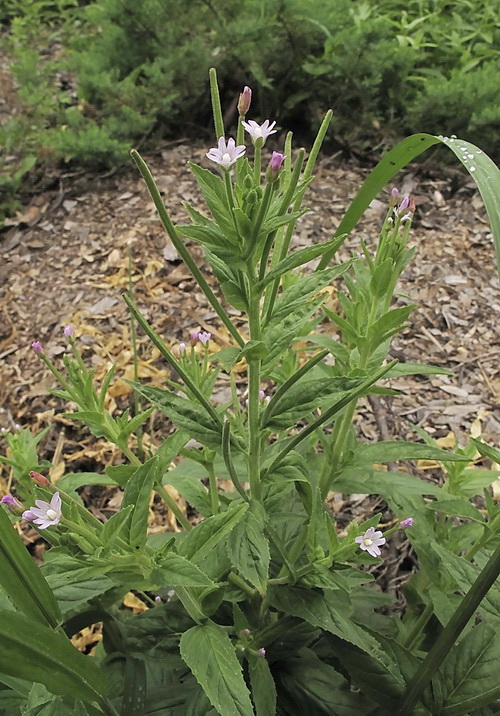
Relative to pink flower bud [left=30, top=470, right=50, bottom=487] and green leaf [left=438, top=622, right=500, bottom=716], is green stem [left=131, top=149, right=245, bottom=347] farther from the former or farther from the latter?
green leaf [left=438, top=622, right=500, bottom=716]

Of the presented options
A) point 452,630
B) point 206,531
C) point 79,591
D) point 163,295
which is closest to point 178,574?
point 206,531

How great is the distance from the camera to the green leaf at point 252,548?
1.04 meters

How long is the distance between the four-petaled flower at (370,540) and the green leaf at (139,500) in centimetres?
38

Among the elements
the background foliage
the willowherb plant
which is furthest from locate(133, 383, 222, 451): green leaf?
the background foliage

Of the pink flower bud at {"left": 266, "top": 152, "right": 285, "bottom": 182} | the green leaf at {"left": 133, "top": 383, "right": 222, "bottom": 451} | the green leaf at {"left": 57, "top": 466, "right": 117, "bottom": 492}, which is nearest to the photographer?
the pink flower bud at {"left": 266, "top": 152, "right": 285, "bottom": 182}

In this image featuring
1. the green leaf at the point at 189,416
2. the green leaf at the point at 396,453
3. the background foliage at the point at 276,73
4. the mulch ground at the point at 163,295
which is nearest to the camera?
the green leaf at the point at 189,416

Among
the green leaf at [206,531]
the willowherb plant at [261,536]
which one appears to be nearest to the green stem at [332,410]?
the willowherb plant at [261,536]

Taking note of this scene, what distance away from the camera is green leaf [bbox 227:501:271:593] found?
3.43ft

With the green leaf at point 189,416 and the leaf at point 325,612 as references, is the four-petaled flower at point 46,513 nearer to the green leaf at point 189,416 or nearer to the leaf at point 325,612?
the green leaf at point 189,416

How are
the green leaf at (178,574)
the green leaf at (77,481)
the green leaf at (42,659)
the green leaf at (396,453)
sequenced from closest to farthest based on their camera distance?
the green leaf at (42,659) < the green leaf at (178,574) < the green leaf at (396,453) < the green leaf at (77,481)

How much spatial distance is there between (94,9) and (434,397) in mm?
3612

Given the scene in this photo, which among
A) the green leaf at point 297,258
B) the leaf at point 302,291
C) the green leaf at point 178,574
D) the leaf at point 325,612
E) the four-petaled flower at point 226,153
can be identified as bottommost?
the leaf at point 325,612

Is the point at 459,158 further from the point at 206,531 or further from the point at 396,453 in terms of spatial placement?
the point at 206,531

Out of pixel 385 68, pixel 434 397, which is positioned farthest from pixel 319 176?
pixel 434 397
